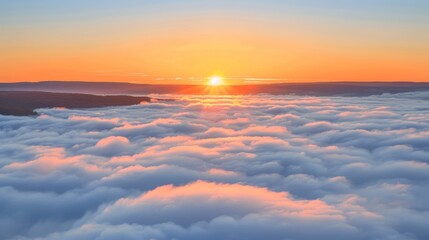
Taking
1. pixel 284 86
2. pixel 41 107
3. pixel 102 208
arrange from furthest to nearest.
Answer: pixel 284 86, pixel 41 107, pixel 102 208

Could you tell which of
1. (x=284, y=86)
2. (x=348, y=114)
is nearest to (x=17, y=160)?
(x=348, y=114)

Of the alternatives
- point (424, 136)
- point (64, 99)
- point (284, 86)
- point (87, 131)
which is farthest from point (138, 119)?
point (284, 86)

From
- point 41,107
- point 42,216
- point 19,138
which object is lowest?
point 42,216

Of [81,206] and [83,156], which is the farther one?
[83,156]

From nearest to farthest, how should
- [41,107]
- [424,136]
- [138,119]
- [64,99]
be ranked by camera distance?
[424,136] < [138,119] < [41,107] < [64,99]

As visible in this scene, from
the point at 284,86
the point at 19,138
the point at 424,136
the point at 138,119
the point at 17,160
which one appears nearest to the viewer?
the point at 17,160

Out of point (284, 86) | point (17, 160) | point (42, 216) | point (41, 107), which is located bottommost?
point (42, 216)

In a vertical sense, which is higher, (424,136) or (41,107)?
(41,107)

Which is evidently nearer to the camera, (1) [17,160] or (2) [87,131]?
(1) [17,160]

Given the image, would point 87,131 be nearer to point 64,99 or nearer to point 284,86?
point 64,99

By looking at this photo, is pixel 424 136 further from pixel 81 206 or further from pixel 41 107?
pixel 41 107
